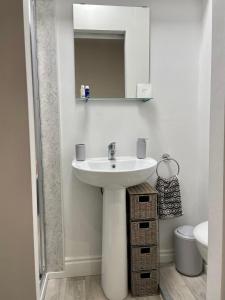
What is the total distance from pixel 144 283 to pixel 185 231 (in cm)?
50

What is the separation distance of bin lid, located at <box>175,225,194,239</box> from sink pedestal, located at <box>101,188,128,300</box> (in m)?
0.50

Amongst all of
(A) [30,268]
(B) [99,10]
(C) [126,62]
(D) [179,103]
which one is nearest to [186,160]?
(D) [179,103]

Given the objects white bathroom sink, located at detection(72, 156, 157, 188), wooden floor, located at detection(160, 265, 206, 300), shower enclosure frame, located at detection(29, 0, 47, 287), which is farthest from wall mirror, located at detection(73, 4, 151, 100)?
wooden floor, located at detection(160, 265, 206, 300)

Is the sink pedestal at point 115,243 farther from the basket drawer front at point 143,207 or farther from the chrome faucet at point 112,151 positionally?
the chrome faucet at point 112,151

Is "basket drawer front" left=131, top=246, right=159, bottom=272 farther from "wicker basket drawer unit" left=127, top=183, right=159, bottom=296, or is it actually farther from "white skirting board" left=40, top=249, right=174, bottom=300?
"white skirting board" left=40, top=249, right=174, bottom=300

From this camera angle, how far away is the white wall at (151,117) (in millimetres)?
1938

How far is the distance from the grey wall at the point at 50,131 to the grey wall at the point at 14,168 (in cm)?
84

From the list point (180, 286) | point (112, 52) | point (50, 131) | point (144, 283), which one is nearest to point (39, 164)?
point (50, 131)

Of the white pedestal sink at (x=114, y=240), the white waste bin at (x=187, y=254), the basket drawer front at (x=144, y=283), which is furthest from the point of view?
the white waste bin at (x=187, y=254)

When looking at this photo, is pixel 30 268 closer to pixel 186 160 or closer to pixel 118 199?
pixel 118 199

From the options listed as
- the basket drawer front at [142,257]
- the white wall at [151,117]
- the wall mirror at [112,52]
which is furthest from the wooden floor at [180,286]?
the wall mirror at [112,52]

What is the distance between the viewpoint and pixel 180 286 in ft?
6.11

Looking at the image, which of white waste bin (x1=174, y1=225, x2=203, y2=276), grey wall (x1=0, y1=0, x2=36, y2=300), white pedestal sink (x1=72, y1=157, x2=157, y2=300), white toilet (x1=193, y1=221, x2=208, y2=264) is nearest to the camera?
grey wall (x1=0, y1=0, x2=36, y2=300)

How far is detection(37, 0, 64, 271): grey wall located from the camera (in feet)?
5.89
